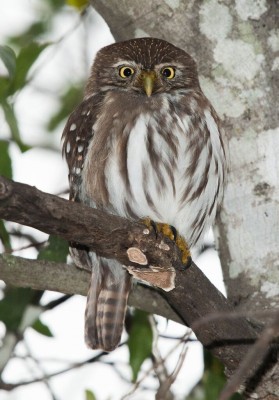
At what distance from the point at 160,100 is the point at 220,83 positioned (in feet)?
0.95

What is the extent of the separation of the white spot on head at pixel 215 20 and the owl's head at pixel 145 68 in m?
0.17

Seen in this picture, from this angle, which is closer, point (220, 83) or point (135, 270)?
point (135, 270)

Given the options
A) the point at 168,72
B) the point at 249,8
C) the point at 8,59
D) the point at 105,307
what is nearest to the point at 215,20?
the point at 249,8

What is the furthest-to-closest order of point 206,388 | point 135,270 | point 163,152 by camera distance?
point 206,388 → point 163,152 → point 135,270

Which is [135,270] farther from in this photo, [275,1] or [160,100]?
[275,1]

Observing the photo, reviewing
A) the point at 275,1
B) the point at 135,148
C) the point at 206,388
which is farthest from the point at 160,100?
the point at 206,388

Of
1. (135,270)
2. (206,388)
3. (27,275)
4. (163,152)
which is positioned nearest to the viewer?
(135,270)

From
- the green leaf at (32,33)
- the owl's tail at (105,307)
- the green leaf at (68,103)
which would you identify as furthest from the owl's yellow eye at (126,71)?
the green leaf at (32,33)

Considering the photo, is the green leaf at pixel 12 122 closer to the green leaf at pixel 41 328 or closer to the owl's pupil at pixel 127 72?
the owl's pupil at pixel 127 72

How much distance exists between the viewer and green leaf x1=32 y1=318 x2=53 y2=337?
3793mm

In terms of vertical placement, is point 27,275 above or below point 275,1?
below

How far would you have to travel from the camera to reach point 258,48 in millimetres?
3607

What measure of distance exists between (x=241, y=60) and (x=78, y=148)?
0.82m

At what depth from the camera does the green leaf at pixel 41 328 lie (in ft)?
12.4
